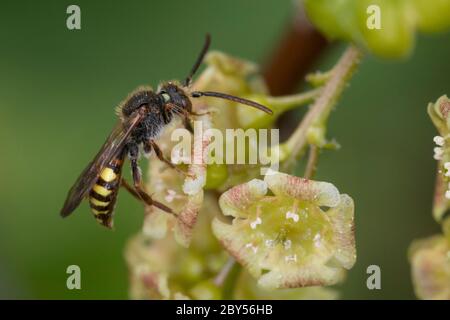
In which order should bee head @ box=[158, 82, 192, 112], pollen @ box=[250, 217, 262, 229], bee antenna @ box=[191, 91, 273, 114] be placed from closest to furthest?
pollen @ box=[250, 217, 262, 229]
bee antenna @ box=[191, 91, 273, 114]
bee head @ box=[158, 82, 192, 112]

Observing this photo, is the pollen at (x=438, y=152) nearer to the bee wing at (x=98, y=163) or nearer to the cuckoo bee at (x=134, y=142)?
the cuckoo bee at (x=134, y=142)

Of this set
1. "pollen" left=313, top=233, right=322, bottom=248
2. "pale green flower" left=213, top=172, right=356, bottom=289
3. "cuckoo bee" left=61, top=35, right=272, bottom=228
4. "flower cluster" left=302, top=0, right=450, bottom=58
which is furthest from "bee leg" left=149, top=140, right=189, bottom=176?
"flower cluster" left=302, top=0, right=450, bottom=58

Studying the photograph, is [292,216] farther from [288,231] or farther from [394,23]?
[394,23]

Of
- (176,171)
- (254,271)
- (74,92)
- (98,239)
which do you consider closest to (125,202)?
(98,239)

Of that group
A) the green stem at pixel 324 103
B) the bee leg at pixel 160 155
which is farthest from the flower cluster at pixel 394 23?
the bee leg at pixel 160 155

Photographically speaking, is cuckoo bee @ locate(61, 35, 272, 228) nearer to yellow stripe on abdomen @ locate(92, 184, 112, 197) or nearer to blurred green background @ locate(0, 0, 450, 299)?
yellow stripe on abdomen @ locate(92, 184, 112, 197)
